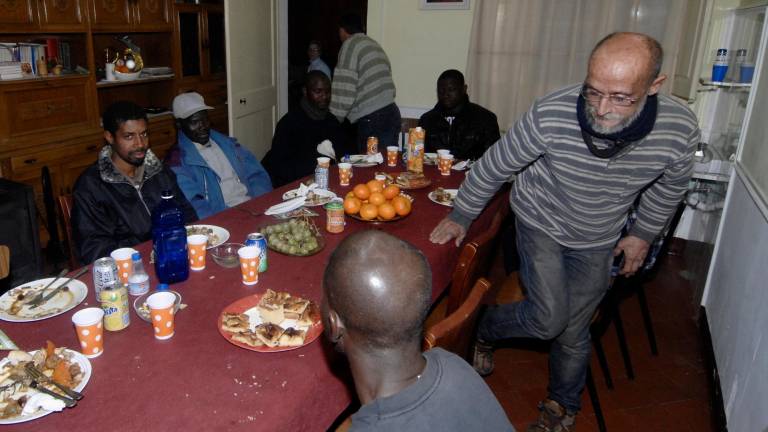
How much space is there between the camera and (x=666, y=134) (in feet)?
5.77

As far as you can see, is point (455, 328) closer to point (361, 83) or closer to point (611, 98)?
point (611, 98)

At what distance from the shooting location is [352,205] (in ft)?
6.97

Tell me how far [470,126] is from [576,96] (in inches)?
74.0

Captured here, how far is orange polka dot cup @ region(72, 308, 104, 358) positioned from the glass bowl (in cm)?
49

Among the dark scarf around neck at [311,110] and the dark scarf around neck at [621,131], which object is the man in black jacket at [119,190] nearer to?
the dark scarf around neck at [311,110]

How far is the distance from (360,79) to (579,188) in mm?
2586

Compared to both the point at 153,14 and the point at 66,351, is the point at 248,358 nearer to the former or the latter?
the point at 66,351

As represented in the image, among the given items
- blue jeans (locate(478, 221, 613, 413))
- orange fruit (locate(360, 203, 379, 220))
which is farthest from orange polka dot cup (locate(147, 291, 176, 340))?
blue jeans (locate(478, 221, 613, 413))

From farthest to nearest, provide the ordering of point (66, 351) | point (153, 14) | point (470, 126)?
1. point (153, 14)
2. point (470, 126)
3. point (66, 351)

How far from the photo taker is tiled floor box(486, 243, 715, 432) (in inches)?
89.1

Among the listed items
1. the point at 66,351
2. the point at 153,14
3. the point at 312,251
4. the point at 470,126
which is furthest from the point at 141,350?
the point at 153,14

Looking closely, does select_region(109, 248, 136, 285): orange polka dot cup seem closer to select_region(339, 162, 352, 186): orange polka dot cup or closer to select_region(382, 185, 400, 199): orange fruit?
select_region(382, 185, 400, 199): orange fruit

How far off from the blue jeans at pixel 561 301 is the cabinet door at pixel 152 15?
344cm

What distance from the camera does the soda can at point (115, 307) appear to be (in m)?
1.31
